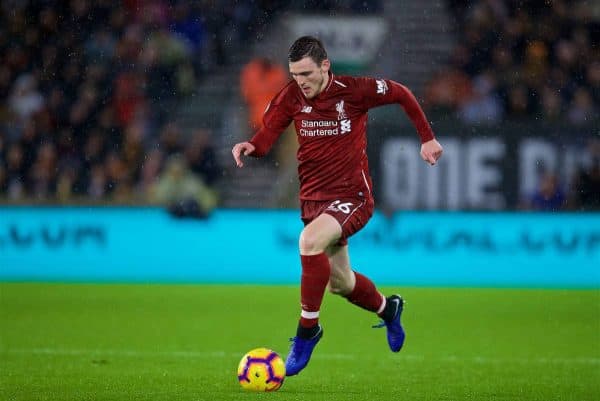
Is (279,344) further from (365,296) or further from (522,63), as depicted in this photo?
(522,63)

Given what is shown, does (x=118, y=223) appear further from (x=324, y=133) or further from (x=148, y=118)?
(x=324, y=133)

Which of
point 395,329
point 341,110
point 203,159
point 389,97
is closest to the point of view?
point 341,110

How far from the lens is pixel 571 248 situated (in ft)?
42.7

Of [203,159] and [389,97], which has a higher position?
[389,97]

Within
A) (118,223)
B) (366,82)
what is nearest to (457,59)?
(118,223)

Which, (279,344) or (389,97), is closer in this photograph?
(389,97)

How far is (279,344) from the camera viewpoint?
29.5ft

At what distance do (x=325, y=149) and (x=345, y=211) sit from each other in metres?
0.41

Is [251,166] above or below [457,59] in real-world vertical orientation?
below

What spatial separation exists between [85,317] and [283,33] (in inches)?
301

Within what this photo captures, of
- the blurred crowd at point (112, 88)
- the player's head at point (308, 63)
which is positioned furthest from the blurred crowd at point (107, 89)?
the player's head at point (308, 63)

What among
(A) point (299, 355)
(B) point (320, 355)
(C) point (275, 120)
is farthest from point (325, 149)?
(B) point (320, 355)

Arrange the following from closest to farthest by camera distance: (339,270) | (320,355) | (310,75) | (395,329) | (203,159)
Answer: (310,75)
(339,270)
(395,329)
(320,355)
(203,159)

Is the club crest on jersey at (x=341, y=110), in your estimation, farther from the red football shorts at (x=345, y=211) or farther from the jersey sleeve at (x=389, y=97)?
the red football shorts at (x=345, y=211)
